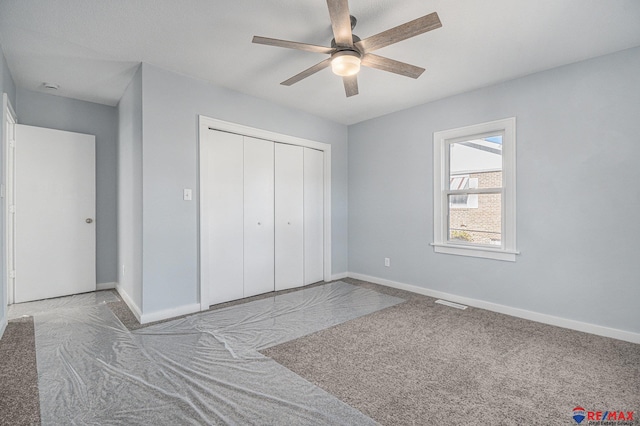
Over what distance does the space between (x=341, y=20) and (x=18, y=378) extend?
307 cm

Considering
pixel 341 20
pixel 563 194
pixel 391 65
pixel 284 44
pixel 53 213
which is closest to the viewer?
pixel 341 20

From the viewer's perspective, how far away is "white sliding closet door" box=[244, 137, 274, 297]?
3.90 m

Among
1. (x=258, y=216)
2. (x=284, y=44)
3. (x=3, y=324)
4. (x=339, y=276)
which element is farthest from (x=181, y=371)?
(x=339, y=276)

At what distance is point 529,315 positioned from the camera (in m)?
3.18

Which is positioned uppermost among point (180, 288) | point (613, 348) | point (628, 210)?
point (628, 210)

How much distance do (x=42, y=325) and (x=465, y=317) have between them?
412 cm

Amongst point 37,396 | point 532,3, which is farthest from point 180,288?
point 532,3

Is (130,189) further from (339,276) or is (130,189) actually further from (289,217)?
(339,276)

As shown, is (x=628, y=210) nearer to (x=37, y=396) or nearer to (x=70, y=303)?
(x=37, y=396)

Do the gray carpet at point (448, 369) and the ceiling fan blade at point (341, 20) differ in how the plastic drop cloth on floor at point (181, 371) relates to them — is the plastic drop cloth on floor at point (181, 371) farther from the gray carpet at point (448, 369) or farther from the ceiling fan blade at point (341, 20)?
the ceiling fan blade at point (341, 20)

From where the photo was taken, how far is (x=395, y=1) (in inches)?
81.7

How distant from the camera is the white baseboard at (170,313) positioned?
2994 mm

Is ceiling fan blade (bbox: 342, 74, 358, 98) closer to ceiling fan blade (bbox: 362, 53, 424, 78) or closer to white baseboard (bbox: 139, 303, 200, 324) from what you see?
ceiling fan blade (bbox: 362, 53, 424, 78)

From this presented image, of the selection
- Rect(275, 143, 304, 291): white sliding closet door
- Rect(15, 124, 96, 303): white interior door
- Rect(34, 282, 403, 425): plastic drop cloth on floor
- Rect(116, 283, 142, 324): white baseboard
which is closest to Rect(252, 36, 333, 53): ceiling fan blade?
Rect(275, 143, 304, 291): white sliding closet door
